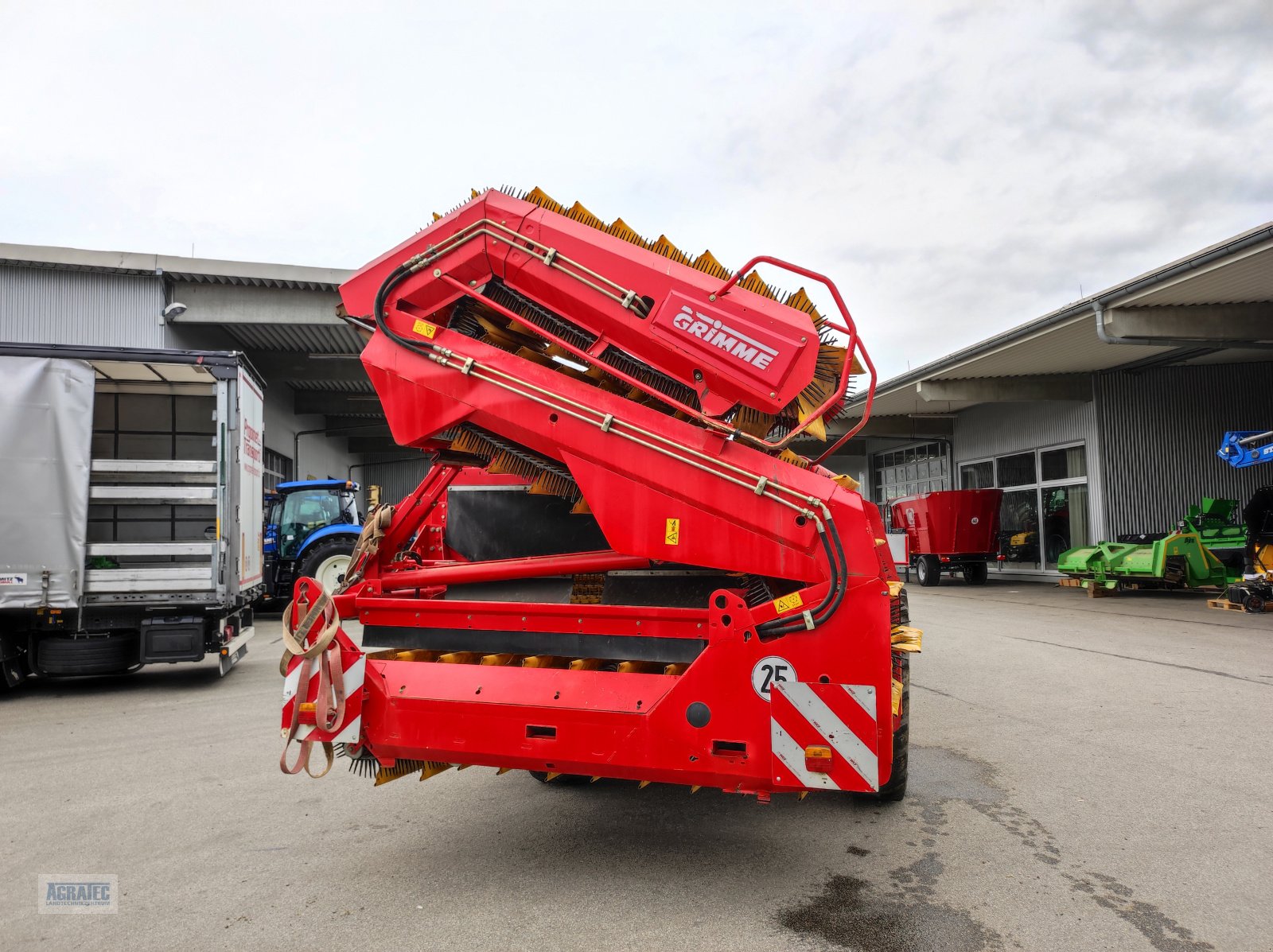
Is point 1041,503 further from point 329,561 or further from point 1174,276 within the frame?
point 329,561

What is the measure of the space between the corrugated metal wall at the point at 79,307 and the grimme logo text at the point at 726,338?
15384mm

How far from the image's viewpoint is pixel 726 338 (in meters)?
3.31

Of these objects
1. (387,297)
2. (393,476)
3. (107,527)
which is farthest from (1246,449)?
(393,476)

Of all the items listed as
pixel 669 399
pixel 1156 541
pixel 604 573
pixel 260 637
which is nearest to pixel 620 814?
pixel 604 573

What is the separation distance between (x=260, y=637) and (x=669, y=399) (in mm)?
11342

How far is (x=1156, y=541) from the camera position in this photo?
15.9 meters

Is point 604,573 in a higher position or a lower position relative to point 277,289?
lower

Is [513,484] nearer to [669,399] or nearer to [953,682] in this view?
[669,399]

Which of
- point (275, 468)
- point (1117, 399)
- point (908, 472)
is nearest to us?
point (1117, 399)

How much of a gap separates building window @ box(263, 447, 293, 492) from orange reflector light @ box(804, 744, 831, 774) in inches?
784

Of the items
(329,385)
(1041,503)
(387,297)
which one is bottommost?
(1041,503)

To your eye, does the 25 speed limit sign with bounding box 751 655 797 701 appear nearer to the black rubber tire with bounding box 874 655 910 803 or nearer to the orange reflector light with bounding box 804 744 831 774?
the orange reflector light with bounding box 804 744 831 774

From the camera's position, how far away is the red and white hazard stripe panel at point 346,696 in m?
3.34

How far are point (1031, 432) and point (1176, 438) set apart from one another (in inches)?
147
